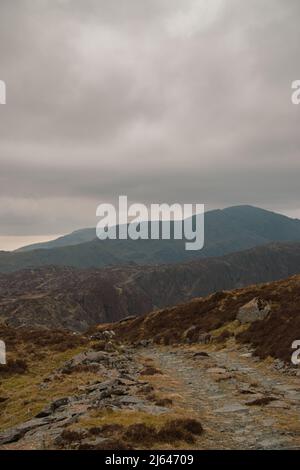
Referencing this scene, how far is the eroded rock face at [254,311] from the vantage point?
46.0m

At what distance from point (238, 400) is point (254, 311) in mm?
26642

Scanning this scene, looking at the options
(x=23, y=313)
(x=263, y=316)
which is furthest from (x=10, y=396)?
(x=23, y=313)

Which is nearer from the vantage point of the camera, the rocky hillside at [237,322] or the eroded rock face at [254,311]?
the rocky hillside at [237,322]

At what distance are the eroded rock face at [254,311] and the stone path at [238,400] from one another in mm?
9042

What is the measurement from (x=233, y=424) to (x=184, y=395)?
653cm

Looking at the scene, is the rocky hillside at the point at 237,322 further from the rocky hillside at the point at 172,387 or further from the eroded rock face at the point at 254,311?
the rocky hillside at the point at 172,387

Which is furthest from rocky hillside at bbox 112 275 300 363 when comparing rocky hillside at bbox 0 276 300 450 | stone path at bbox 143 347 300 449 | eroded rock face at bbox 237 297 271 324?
stone path at bbox 143 347 300 449

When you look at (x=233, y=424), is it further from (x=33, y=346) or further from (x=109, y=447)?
(x=33, y=346)

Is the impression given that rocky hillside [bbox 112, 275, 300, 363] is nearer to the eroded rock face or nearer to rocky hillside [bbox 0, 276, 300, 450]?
the eroded rock face

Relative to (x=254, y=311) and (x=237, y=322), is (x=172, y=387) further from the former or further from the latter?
(x=237, y=322)

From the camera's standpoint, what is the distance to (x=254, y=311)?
4681 centimetres

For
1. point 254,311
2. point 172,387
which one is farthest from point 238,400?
point 254,311

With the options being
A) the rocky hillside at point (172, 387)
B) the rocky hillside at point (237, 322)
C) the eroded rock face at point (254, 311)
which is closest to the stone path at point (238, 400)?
the rocky hillside at point (172, 387)

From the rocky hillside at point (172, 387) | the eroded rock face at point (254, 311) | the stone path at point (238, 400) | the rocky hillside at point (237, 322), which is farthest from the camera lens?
the eroded rock face at point (254, 311)
